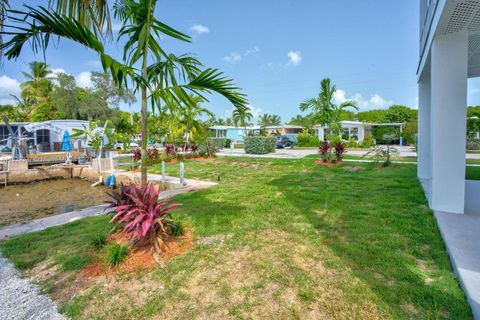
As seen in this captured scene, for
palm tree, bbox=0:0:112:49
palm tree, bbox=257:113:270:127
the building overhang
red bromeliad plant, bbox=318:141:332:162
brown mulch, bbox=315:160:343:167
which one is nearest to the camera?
palm tree, bbox=0:0:112:49

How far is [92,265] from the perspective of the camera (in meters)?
3.08

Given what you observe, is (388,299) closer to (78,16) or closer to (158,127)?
(78,16)

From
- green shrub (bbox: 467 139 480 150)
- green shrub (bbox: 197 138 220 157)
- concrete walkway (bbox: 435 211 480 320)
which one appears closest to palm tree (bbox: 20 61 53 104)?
green shrub (bbox: 197 138 220 157)

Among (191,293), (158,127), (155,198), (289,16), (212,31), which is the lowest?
(191,293)

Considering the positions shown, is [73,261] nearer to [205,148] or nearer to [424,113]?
[424,113]

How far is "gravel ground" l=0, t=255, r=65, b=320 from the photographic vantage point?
228 cm

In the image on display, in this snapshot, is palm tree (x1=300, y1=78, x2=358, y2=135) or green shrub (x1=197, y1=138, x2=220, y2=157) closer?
palm tree (x1=300, y1=78, x2=358, y2=135)

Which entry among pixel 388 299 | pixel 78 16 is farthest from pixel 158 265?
pixel 78 16

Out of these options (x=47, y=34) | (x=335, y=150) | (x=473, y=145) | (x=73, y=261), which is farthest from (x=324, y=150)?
(x=473, y=145)

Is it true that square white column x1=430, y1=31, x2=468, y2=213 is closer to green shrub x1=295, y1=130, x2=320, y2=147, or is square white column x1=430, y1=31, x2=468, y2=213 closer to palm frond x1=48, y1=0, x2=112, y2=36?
palm frond x1=48, y1=0, x2=112, y2=36

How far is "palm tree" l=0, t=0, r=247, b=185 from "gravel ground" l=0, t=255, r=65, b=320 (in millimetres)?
1505

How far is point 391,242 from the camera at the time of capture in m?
3.33

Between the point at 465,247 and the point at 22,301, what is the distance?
444cm

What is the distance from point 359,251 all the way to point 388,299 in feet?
2.99
